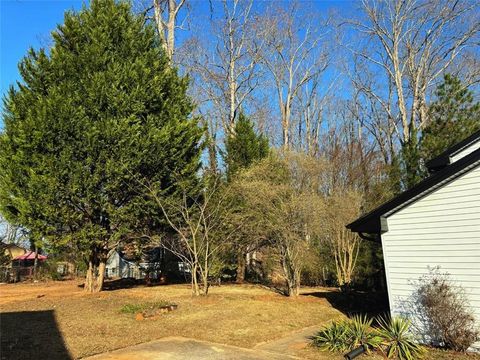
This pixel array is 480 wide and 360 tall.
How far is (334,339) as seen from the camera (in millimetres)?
7477

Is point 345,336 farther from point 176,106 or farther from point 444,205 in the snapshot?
point 176,106

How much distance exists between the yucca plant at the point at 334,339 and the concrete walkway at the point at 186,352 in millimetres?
883

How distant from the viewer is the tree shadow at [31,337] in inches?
268

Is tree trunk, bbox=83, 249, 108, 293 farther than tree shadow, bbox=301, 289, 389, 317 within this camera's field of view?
Yes

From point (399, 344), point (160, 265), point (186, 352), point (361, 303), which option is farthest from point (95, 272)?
point (399, 344)

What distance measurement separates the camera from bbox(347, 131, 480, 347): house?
7371 mm

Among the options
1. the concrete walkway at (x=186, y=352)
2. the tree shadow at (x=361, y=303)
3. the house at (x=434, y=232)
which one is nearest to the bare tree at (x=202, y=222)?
the tree shadow at (x=361, y=303)

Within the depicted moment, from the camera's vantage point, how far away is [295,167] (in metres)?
15.3

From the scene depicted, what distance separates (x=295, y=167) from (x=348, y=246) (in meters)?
5.19

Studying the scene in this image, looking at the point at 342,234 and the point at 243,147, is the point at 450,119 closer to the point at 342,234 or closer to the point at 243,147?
the point at 342,234

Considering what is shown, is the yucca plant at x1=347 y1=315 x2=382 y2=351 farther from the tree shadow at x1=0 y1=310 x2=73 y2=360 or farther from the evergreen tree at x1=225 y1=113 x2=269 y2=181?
the evergreen tree at x1=225 y1=113 x2=269 y2=181

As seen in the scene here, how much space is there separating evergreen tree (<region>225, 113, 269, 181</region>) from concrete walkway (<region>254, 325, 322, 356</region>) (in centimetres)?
1321

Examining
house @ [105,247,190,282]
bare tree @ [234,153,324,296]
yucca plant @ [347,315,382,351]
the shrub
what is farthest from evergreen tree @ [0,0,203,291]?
the shrub

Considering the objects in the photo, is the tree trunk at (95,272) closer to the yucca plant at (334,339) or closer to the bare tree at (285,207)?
the bare tree at (285,207)
